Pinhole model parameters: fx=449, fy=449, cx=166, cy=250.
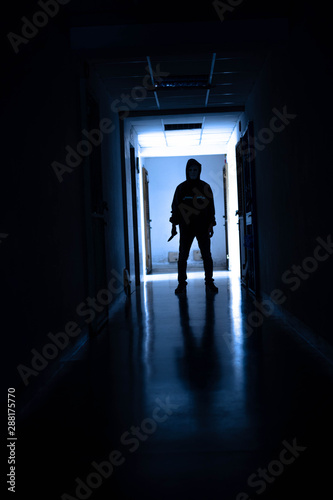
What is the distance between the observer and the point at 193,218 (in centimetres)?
576

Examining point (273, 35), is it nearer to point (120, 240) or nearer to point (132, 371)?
point (132, 371)

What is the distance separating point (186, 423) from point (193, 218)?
4.12 m

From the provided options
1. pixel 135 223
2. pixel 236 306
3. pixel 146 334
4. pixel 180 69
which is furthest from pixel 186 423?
pixel 135 223

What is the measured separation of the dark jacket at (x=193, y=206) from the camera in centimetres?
575

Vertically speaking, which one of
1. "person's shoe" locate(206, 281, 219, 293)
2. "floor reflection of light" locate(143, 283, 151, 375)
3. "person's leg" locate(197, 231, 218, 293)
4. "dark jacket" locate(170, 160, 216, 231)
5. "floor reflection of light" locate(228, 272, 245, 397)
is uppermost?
"dark jacket" locate(170, 160, 216, 231)

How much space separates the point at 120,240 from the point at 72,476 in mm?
4464

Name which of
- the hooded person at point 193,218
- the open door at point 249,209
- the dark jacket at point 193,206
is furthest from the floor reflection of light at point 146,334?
the open door at point 249,209

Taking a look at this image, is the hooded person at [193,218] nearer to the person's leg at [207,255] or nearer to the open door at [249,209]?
the person's leg at [207,255]

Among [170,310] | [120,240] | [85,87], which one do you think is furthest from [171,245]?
[85,87]

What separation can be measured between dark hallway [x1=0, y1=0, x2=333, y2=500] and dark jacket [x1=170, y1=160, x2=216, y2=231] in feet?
1.93

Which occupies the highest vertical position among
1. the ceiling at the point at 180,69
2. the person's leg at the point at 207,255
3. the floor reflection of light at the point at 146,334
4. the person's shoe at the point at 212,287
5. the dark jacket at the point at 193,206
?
the ceiling at the point at 180,69

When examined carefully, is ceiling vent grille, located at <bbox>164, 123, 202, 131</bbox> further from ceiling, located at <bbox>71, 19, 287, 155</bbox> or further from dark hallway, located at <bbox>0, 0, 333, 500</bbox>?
dark hallway, located at <bbox>0, 0, 333, 500</bbox>

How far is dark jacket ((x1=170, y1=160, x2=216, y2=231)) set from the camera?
575 centimetres

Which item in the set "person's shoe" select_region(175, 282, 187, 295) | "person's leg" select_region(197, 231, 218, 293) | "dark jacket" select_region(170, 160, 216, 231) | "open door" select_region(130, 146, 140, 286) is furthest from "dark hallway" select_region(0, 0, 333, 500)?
"open door" select_region(130, 146, 140, 286)
